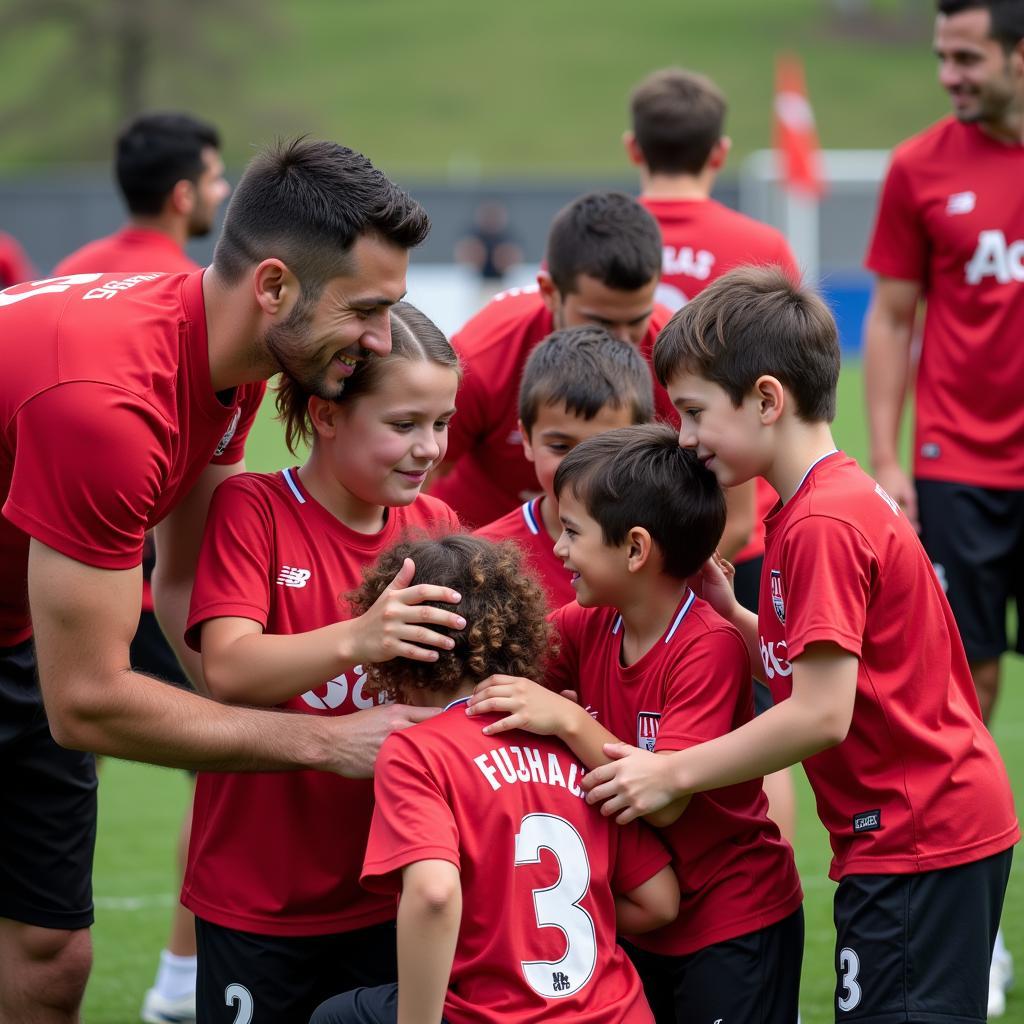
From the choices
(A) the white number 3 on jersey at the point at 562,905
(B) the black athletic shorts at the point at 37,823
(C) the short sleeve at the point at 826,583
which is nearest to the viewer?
(A) the white number 3 on jersey at the point at 562,905

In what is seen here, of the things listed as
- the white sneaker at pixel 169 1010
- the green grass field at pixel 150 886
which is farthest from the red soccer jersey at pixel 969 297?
the white sneaker at pixel 169 1010

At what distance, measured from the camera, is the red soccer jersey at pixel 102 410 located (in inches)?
118

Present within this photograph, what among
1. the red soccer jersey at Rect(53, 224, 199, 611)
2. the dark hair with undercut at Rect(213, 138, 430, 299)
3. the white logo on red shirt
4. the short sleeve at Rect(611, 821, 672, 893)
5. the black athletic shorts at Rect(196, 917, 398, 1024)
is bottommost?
the black athletic shorts at Rect(196, 917, 398, 1024)

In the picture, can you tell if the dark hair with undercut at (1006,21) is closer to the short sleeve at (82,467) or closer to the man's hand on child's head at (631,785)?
the man's hand on child's head at (631,785)

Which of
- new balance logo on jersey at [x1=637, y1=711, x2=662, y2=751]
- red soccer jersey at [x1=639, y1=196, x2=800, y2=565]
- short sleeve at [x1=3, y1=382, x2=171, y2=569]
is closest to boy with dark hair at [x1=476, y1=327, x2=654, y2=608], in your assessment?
new balance logo on jersey at [x1=637, y1=711, x2=662, y2=751]

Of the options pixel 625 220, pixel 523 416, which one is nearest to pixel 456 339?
pixel 625 220

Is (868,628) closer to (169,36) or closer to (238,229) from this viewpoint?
(238,229)

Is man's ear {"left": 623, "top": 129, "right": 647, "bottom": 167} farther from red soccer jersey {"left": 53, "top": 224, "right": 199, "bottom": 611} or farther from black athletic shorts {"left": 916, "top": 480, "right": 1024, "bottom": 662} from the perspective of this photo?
red soccer jersey {"left": 53, "top": 224, "right": 199, "bottom": 611}

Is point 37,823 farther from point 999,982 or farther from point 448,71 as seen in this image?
point 448,71

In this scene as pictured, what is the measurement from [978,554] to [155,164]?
4001 millimetres

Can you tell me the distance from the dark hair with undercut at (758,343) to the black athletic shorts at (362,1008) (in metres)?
1.32

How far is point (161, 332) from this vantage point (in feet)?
10.5

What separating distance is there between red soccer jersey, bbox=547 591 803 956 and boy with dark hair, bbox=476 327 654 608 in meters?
Answer: 0.56

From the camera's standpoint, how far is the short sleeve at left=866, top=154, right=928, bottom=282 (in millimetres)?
5160
